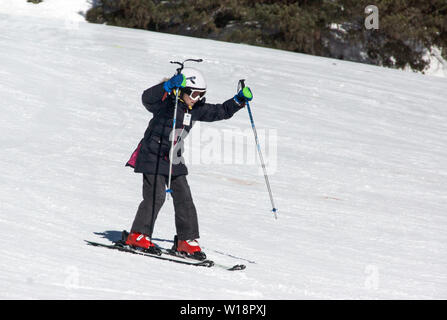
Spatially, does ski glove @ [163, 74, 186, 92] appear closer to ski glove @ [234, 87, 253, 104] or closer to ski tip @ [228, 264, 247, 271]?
ski glove @ [234, 87, 253, 104]

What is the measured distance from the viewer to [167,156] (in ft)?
18.9

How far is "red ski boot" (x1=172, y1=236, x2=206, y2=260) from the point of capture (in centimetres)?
590

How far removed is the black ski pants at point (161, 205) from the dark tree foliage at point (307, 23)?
2092 cm

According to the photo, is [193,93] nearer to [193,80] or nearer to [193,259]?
[193,80]

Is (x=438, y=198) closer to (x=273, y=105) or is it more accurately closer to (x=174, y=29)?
(x=273, y=105)

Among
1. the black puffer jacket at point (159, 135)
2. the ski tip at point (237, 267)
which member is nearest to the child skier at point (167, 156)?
the black puffer jacket at point (159, 135)

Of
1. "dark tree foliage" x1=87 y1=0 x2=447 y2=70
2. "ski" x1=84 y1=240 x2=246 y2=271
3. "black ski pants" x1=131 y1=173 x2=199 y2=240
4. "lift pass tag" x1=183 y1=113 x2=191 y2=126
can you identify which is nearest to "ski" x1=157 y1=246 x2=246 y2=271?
"ski" x1=84 y1=240 x2=246 y2=271

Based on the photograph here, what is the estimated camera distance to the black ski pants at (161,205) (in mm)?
5789

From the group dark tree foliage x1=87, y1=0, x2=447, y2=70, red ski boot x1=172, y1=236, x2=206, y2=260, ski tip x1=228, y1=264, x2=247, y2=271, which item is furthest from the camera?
dark tree foliage x1=87, y1=0, x2=447, y2=70

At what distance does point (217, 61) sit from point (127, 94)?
398 centimetres

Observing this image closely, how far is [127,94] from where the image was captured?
13867 millimetres

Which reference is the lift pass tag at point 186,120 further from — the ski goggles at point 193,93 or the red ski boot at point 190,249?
the red ski boot at point 190,249

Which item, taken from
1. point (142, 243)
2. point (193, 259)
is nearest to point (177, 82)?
point (142, 243)
